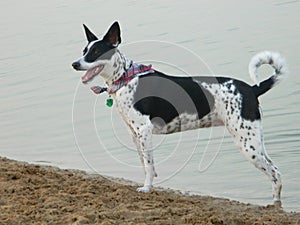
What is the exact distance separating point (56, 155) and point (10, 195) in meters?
3.38

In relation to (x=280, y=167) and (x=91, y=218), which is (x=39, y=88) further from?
(x=91, y=218)

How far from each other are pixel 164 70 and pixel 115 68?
525cm

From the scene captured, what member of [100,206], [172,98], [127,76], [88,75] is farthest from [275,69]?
[100,206]

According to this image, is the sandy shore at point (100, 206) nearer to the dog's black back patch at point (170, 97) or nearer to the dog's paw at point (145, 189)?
the dog's paw at point (145, 189)

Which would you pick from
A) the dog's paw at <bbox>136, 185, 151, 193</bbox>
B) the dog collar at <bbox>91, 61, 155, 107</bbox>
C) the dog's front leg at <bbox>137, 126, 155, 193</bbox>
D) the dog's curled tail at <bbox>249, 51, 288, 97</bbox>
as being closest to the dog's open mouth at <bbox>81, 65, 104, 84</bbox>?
the dog collar at <bbox>91, 61, 155, 107</bbox>

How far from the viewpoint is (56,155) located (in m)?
9.77

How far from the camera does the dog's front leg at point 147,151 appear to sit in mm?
6969

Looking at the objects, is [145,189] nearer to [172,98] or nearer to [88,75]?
[172,98]

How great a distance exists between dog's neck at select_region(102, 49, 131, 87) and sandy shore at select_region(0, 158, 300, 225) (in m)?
1.01

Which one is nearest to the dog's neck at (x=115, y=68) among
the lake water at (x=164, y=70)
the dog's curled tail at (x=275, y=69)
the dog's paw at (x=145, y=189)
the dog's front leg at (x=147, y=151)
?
the dog's front leg at (x=147, y=151)

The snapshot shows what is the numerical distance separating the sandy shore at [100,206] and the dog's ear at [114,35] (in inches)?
52.6

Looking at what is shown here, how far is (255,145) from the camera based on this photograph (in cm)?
709

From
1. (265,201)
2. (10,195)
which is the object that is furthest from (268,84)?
(10,195)

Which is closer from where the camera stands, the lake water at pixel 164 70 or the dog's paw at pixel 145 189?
the dog's paw at pixel 145 189
